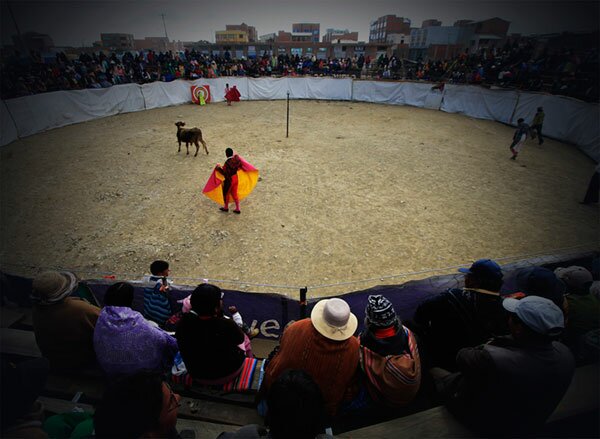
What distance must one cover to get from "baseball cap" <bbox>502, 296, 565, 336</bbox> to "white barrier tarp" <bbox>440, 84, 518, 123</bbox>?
61.1 feet

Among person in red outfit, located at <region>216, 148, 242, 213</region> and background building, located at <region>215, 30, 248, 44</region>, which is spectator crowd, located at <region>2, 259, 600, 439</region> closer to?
person in red outfit, located at <region>216, 148, 242, 213</region>

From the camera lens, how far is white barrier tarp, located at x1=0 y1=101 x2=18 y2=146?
11.6 metres

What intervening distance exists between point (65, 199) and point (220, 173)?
4.54 m

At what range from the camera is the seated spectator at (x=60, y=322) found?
106 inches

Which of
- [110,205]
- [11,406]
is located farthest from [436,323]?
[110,205]

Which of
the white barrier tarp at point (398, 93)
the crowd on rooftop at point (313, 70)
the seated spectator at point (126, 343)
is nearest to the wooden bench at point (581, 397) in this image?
the seated spectator at point (126, 343)

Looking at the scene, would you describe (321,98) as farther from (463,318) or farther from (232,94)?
(463,318)

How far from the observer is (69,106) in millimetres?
14891

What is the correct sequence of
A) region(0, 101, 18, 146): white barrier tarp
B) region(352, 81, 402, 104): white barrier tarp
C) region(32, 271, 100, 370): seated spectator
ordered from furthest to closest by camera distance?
1. region(352, 81, 402, 104): white barrier tarp
2. region(0, 101, 18, 146): white barrier tarp
3. region(32, 271, 100, 370): seated spectator

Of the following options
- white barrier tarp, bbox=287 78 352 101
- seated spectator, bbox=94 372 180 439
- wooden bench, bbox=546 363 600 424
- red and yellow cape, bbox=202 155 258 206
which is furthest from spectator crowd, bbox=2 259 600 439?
white barrier tarp, bbox=287 78 352 101

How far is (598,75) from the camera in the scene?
14.0 m

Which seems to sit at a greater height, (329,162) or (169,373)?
(169,373)

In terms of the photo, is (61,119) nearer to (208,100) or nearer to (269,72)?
(208,100)

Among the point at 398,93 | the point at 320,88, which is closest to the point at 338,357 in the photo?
the point at 398,93
